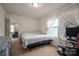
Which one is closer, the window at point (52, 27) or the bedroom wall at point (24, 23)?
the bedroom wall at point (24, 23)

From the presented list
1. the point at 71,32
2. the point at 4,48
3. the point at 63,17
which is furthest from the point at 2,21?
the point at 71,32

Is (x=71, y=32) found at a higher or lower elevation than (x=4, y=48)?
higher

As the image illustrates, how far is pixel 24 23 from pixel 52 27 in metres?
0.64

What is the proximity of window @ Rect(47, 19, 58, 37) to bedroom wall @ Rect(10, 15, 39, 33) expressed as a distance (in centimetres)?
31

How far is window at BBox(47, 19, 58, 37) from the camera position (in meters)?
1.63

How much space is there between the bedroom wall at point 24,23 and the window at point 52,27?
12.4 inches

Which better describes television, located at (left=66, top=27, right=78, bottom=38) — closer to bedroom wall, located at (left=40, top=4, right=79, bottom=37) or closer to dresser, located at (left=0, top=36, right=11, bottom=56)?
bedroom wall, located at (left=40, top=4, right=79, bottom=37)

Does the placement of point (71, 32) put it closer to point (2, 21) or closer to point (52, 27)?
point (52, 27)

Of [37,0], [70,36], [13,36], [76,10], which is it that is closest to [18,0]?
[37,0]

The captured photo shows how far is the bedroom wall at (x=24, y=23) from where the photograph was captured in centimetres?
146

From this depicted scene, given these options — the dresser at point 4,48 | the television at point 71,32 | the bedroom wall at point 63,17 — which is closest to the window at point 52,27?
the bedroom wall at point 63,17

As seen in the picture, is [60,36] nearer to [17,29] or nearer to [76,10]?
[76,10]

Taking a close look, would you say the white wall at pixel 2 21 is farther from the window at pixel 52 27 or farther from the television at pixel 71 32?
the television at pixel 71 32

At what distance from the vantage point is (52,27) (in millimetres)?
1708
